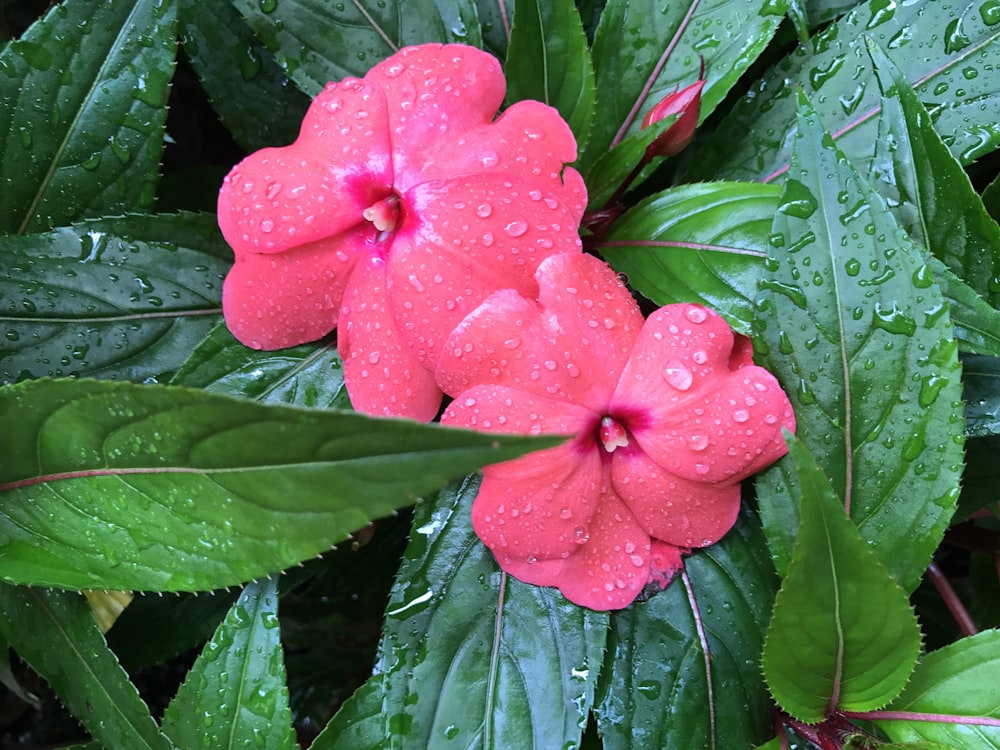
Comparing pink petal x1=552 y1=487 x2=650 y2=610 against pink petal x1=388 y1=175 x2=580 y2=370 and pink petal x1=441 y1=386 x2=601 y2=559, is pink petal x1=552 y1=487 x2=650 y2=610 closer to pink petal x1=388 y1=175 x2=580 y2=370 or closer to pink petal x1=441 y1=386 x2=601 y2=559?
pink petal x1=441 y1=386 x2=601 y2=559

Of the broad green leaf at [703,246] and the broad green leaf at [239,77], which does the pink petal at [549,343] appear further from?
the broad green leaf at [239,77]

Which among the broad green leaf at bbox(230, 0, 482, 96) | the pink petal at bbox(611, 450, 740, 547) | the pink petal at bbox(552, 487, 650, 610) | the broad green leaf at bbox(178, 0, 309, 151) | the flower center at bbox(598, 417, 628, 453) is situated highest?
the broad green leaf at bbox(230, 0, 482, 96)

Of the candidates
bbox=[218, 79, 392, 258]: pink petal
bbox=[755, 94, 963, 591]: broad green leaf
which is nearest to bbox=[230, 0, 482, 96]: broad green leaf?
bbox=[218, 79, 392, 258]: pink petal

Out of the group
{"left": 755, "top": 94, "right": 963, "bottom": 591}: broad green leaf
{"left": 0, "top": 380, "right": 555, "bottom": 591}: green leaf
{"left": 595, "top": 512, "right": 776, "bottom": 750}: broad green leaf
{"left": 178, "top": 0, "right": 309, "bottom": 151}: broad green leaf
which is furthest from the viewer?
{"left": 178, "top": 0, "right": 309, "bottom": 151}: broad green leaf

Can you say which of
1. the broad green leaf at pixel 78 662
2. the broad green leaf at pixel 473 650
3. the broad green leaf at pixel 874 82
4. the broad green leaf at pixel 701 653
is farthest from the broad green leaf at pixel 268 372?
the broad green leaf at pixel 874 82

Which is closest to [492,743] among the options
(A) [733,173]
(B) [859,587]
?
(B) [859,587]

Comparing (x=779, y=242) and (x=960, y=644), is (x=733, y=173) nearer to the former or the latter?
(x=779, y=242)
